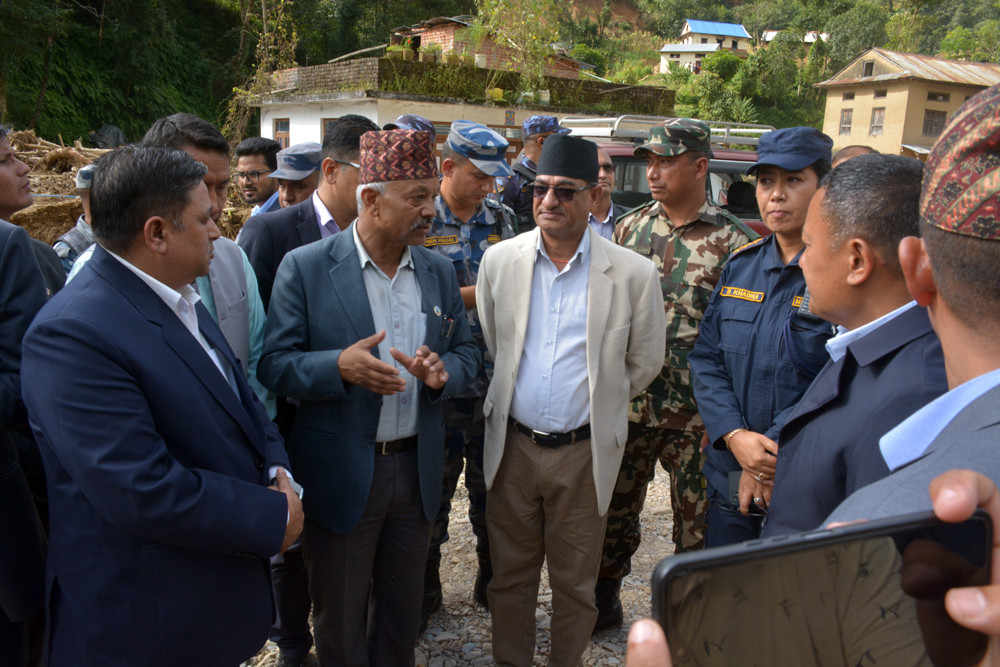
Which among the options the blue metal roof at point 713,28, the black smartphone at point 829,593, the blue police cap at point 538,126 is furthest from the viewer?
the blue metal roof at point 713,28

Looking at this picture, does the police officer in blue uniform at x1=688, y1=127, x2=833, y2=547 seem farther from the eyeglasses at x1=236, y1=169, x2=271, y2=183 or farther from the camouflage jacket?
the eyeglasses at x1=236, y1=169, x2=271, y2=183

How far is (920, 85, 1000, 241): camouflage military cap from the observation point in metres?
0.81

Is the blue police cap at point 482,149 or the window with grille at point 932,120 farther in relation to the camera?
the window with grille at point 932,120

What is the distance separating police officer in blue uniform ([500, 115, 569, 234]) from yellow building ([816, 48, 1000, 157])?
30.4 meters

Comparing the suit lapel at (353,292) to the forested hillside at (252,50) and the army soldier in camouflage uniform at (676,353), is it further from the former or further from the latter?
the forested hillside at (252,50)

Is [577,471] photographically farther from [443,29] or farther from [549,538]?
[443,29]

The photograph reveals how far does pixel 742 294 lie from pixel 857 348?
1.18 m

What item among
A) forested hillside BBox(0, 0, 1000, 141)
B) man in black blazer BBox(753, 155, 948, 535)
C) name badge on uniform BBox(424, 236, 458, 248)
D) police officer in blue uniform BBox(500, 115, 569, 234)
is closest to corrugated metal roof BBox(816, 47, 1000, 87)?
forested hillside BBox(0, 0, 1000, 141)

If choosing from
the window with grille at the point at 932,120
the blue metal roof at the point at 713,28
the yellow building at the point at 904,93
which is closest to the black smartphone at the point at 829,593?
the yellow building at the point at 904,93

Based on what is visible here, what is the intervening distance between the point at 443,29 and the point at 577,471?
75.9 ft

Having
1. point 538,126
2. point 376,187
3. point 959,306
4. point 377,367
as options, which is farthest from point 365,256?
point 538,126

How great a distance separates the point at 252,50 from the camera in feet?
86.7

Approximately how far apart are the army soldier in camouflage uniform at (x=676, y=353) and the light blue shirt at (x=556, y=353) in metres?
0.61

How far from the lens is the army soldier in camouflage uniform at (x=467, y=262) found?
11.1 ft
